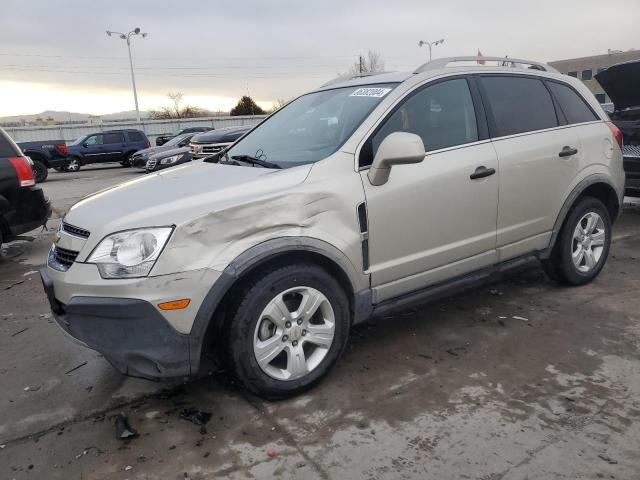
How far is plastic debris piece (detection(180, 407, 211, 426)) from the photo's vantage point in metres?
2.86

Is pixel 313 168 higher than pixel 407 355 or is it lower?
higher

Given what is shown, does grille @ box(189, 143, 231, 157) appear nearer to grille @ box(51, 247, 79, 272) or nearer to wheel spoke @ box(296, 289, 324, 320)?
grille @ box(51, 247, 79, 272)

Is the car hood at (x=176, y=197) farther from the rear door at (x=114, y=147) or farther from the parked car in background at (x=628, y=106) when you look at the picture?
the rear door at (x=114, y=147)

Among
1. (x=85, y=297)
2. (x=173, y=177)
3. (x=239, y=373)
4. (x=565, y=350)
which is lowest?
(x=565, y=350)

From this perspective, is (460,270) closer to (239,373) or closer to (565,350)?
(565,350)

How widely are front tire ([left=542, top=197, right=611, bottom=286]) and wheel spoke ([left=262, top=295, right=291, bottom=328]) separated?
8.48 feet

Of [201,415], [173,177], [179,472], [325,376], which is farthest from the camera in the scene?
[173,177]

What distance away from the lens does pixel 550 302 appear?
14.3 feet

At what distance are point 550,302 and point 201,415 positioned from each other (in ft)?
9.57

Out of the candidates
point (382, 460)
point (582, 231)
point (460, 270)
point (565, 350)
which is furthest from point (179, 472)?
point (582, 231)

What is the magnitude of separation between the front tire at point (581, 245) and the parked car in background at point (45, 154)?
1853 centimetres

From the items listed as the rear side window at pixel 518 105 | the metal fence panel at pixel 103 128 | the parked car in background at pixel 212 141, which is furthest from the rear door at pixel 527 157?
the metal fence panel at pixel 103 128

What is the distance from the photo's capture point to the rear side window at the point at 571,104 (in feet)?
14.3

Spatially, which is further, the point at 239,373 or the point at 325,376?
the point at 325,376
